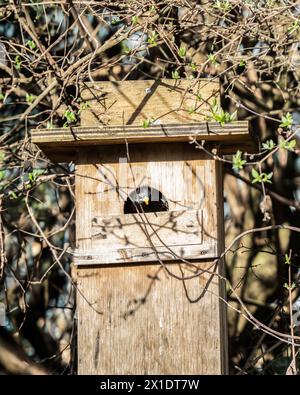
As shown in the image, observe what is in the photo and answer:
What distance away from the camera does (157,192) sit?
4324 mm

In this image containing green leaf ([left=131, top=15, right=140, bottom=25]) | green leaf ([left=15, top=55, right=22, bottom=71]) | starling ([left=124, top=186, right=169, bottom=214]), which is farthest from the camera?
green leaf ([left=15, top=55, right=22, bottom=71])

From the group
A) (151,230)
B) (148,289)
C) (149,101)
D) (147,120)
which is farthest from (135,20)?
(148,289)

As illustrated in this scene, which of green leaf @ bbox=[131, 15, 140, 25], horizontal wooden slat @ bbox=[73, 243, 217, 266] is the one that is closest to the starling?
horizontal wooden slat @ bbox=[73, 243, 217, 266]

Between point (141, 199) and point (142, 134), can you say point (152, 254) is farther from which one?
point (142, 134)

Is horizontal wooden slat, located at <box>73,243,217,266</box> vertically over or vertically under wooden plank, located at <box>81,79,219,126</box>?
under

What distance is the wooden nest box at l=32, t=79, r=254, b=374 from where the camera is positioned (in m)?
4.16

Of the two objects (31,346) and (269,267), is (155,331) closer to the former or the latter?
(269,267)

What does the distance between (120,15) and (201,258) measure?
1.31 m

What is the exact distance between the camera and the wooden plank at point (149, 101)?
4.36m

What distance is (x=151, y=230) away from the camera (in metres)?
4.27

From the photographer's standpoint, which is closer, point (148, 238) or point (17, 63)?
point (148, 238)

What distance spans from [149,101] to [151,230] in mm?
518

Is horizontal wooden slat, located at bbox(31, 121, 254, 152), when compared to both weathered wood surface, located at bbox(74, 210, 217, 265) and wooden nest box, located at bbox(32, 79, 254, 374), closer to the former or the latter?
wooden nest box, located at bbox(32, 79, 254, 374)
